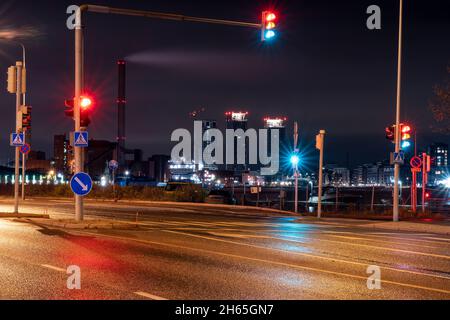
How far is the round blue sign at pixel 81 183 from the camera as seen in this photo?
1794 centimetres

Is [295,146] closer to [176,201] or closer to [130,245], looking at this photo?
[176,201]

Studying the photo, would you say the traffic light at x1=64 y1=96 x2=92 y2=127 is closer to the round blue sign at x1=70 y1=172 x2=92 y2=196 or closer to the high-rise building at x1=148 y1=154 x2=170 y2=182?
the round blue sign at x1=70 y1=172 x2=92 y2=196

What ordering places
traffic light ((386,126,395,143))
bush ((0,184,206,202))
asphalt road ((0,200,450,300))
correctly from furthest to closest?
1. bush ((0,184,206,202))
2. traffic light ((386,126,395,143))
3. asphalt road ((0,200,450,300))

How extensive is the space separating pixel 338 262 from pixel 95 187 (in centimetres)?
4282

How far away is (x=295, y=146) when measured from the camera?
3584 centimetres

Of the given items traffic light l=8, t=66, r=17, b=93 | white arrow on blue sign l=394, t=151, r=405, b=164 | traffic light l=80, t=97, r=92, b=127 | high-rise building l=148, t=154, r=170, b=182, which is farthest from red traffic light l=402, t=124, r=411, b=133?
high-rise building l=148, t=154, r=170, b=182

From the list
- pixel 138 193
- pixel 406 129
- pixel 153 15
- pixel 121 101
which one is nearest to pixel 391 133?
pixel 406 129

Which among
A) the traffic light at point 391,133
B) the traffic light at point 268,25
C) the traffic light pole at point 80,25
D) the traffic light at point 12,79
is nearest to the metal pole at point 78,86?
the traffic light pole at point 80,25

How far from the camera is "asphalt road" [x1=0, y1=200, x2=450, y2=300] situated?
31.0 feet

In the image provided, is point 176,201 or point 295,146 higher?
point 295,146

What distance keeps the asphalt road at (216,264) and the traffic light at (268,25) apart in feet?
20.4

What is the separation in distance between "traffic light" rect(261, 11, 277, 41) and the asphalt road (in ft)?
20.4
